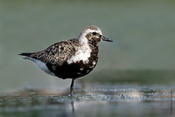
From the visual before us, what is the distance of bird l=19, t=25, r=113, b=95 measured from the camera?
10375mm

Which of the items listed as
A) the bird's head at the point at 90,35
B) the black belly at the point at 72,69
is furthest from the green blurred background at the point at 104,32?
the bird's head at the point at 90,35

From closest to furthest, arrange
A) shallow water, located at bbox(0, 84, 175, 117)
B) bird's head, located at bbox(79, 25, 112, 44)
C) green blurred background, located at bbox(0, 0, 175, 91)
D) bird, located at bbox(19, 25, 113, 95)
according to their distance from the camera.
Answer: shallow water, located at bbox(0, 84, 175, 117)
bird, located at bbox(19, 25, 113, 95)
bird's head, located at bbox(79, 25, 112, 44)
green blurred background, located at bbox(0, 0, 175, 91)

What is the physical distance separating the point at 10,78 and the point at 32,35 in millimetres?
4411

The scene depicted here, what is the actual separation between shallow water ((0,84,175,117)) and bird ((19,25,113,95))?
1.38 ft

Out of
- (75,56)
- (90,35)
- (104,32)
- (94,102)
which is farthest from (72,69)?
(104,32)

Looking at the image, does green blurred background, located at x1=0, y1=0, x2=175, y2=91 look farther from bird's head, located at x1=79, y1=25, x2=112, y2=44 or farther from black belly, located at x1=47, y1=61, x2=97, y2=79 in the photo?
bird's head, located at x1=79, y1=25, x2=112, y2=44

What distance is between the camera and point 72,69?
10.4 meters

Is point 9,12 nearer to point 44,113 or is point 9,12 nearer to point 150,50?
point 150,50

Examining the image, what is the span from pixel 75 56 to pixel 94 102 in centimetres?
130

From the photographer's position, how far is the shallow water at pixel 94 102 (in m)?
8.28

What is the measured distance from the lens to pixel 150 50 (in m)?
15.5

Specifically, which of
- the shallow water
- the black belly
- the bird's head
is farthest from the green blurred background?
the bird's head

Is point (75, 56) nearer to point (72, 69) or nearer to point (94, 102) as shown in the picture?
point (72, 69)

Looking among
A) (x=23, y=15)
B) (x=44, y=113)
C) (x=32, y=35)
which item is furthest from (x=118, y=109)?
(x=23, y=15)
